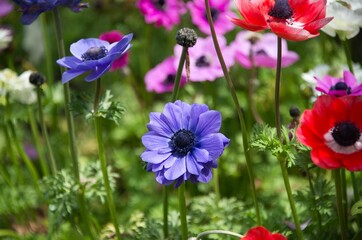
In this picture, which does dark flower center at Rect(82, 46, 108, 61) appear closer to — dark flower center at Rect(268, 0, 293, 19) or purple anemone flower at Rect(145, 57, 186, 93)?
dark flower center at Rect(268, 0, 293, 19)

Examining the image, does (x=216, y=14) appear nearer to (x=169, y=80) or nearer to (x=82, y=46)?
(x=169, y=80)

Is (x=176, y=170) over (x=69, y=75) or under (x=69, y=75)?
under

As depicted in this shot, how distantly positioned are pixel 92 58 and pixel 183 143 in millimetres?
239

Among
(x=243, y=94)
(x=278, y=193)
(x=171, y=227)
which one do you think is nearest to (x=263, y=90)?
(x=243, y=94)

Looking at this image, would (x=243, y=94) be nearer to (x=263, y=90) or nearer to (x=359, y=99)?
(x=263, y=90)

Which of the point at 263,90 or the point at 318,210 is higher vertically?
the point at 263,90

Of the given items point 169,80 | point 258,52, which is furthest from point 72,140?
point 258,52

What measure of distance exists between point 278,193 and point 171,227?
1.62 ft

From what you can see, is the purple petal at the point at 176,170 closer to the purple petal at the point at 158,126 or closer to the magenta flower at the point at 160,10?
the purple petal at the point at 158,126

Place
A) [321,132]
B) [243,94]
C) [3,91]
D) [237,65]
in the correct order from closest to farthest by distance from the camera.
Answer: [321,132] → [3,91] → [243,94] → [237,65]

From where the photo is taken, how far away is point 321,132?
42.7 inches

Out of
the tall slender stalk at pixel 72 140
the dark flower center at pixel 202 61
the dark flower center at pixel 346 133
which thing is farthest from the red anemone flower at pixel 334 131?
the dark flower center at pixel 202 61

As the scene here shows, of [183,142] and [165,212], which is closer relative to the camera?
[183,142]

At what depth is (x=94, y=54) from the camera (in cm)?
117
